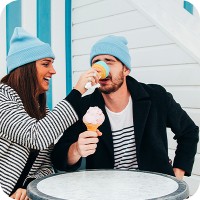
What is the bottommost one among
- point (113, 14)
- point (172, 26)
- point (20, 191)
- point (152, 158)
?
point (20, 191)

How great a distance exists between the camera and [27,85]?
173 cm

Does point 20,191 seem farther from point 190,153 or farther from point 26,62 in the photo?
point 190,153

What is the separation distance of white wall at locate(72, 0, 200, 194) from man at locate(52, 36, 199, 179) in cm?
43

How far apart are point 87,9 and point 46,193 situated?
2.08 m

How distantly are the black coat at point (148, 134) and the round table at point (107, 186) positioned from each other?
21 centimetres

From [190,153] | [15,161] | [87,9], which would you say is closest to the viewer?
[15,161]

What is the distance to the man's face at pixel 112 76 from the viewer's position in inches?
73.4

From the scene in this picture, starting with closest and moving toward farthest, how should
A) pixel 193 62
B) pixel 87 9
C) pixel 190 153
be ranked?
1. pixel 190 153
2. pixel 193 62
3. pixel 87 9

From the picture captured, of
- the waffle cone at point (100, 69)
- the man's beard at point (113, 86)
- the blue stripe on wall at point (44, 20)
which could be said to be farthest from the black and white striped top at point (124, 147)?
the blue stripe on wall at point (44, 20)

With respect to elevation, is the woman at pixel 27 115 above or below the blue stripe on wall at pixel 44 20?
below

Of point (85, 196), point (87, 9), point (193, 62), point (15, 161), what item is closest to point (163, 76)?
point (193, 62)

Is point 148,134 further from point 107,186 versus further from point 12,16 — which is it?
point 12,16

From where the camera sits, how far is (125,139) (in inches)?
72.3

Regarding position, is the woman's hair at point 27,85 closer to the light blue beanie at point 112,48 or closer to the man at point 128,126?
the man at point 128,126
